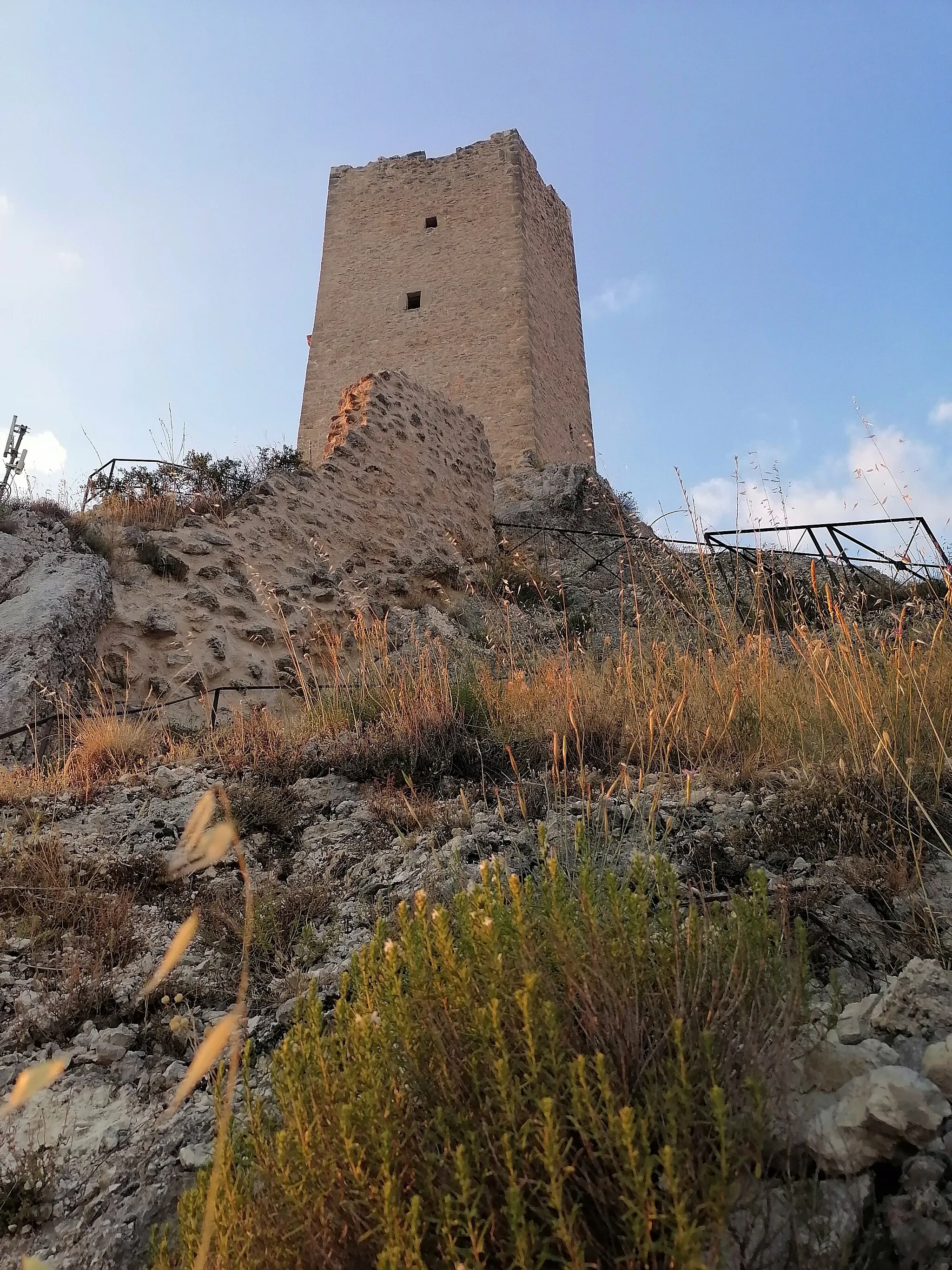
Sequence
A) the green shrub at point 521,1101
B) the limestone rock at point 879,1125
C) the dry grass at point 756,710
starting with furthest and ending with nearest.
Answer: the dry grass at point 756,710 → the limestone rock at point 879,1125 → the green shrub at point 521,1101

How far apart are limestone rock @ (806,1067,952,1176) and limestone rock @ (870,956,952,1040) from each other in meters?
0.20

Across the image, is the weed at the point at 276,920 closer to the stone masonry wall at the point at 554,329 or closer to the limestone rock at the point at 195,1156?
the limestone rock at the point at 195,1156

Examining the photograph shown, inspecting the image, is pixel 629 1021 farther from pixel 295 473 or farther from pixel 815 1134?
pixel 295 473

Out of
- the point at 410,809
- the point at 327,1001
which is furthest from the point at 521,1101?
the point at 410,809

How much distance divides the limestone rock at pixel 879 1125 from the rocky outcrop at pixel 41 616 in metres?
3.89

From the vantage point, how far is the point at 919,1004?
1.36 m

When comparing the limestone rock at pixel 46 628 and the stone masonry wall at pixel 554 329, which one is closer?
the limestone rock at pixel 46 628

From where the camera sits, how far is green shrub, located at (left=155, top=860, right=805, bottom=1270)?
0.93 metres

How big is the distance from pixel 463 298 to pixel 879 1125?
12.8 meters

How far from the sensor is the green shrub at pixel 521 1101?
0.93m

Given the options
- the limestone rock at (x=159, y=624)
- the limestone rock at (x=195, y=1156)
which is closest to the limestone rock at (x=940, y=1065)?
the limestone rock at (x=195, y=1156)

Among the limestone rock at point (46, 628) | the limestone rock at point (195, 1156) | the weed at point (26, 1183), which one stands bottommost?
the weed at point (26, 1183)

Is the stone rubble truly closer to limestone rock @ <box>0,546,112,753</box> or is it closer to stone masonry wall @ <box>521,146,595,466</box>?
limestone rock @ <box>0,546,112,753</box>

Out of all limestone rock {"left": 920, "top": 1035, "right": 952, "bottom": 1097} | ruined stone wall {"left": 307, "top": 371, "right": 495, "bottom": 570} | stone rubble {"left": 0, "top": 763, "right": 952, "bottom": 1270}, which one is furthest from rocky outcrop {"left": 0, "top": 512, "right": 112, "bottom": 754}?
limestone rock {"left": 920, "top": 1035, "right": 952, "bottom": 1097}
